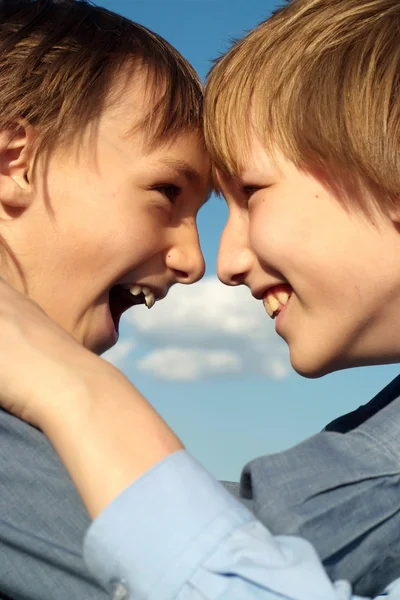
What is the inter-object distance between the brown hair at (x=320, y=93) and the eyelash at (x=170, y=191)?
21 centimetres

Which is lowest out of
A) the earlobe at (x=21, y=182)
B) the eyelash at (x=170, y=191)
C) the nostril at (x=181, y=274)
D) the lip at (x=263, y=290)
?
the lip at (x=263, y=290)

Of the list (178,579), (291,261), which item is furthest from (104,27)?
(178,579)

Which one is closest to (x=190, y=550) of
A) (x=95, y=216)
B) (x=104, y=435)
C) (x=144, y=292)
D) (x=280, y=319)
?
(x=104, y=435)

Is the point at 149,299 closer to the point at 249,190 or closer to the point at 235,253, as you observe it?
the point at 235,253

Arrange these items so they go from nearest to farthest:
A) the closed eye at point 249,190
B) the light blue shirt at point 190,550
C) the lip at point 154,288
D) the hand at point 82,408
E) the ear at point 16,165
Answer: the light blue shirt at point 190,550 < the hand at point 82,408 < the closed eye at point 249,190 < the ear at point 16,165 < the lip at point 154,288

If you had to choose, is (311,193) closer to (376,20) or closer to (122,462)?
(376,20)

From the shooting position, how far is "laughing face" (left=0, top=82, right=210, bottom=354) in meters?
2.49

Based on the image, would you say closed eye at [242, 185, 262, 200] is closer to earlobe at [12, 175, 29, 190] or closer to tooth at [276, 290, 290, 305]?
tooth at [276, 290, 290, 305]

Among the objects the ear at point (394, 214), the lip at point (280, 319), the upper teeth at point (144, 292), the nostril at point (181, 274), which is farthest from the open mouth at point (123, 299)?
the ear at point (394, 214)

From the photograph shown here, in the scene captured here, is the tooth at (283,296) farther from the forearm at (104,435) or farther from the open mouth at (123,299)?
the forearm at (104,435)

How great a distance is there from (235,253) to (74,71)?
758mm

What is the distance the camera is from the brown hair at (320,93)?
6.63 feet

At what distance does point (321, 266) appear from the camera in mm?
2082

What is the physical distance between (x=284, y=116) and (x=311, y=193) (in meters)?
0.22
